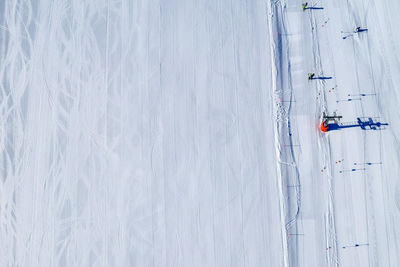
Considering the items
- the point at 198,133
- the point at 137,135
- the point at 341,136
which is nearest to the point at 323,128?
the point at 341,136

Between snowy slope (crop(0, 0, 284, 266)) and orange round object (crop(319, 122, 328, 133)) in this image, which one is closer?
snowy slope (crop(0, 0, 284, 266))

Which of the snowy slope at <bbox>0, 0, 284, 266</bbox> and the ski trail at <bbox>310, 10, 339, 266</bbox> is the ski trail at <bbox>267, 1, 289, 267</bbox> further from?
the ski trail at <bbox>310, 10, 339, 266</bbox>

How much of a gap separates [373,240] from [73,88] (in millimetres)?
3730

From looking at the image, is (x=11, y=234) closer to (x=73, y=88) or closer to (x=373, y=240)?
(x=73, y=88)

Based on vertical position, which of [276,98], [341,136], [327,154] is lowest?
[327,154]

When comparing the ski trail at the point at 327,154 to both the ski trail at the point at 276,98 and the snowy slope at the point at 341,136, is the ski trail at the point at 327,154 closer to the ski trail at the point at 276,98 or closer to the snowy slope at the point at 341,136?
the snowy slope at the point at 341,136

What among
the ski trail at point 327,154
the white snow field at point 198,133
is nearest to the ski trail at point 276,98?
the white snow field at point 198,133

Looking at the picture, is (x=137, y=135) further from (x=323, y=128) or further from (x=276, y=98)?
(x=323, y=128)

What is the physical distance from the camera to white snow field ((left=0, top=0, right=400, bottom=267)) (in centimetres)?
315

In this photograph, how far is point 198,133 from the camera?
11.0 ft

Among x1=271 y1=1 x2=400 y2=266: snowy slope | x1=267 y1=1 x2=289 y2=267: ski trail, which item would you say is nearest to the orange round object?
x1=271 y1=1 x2=400 y2=266: snowy slope

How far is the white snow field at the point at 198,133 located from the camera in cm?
315

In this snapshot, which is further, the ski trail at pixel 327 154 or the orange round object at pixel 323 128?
the orange round object at pixel 323 128

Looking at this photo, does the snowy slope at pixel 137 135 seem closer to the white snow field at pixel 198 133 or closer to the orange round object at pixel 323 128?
the white snow field at pixel 198 133
